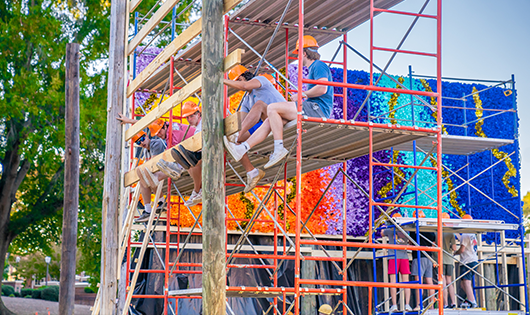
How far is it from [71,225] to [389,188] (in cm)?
817

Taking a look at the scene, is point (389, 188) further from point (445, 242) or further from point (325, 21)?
point (325, 21)

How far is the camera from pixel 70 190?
10.7m

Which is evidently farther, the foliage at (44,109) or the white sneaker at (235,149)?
the foliage at (44,109)

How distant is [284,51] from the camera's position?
8969 millimetres

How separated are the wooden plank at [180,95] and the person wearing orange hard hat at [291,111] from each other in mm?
634

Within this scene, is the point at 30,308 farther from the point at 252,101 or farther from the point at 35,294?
the point at 252,101

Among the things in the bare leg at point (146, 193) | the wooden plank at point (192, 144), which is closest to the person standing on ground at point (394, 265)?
the bare leg at point (146, 193)

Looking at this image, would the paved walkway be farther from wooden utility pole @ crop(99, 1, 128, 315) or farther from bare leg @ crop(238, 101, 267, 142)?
bare leg @ crop(238, 101, 267, 142)

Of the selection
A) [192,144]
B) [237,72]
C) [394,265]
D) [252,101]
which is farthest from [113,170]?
[394,265]

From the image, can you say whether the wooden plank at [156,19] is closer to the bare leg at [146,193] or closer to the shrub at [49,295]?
the bare leg at [146,193]

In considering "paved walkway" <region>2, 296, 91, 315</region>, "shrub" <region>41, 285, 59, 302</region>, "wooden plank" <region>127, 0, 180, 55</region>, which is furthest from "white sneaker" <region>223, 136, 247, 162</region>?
"shrub" <region>41, 285, 59, 302</region>

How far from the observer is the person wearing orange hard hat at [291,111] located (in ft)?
21.2

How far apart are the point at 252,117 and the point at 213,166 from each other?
874 mm

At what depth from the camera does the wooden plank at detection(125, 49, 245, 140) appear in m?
6.33
